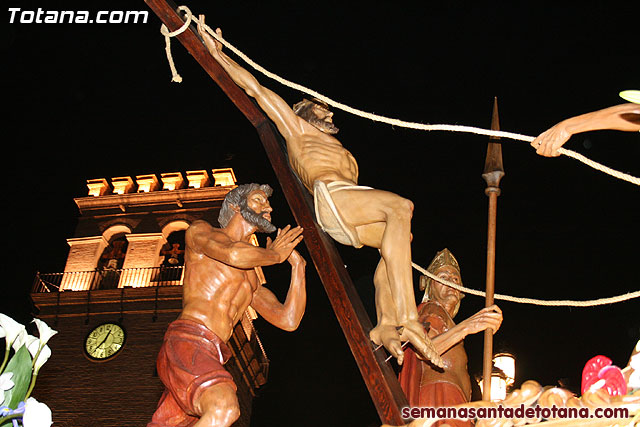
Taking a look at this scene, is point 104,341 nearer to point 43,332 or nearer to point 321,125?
point 321,125

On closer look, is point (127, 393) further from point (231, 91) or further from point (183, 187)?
point (231, 91)

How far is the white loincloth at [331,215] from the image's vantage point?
5.15 meters

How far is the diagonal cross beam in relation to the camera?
14.6ft

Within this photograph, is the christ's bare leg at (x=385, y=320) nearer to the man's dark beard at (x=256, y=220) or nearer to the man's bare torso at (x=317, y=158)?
the man's bare torso at (x=317, y=158)

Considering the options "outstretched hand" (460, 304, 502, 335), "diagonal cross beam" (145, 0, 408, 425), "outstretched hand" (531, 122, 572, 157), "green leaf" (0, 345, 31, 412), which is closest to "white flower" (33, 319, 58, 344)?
"green leaf" (0, 345, 31, 412)

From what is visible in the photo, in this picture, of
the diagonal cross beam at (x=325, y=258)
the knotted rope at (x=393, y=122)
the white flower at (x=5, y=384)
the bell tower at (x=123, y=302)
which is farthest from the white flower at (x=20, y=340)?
the bell tower at (x=123, y=302)

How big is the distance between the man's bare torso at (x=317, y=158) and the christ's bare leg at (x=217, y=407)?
1586 mm

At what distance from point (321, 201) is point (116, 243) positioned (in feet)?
107

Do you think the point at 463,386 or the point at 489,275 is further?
the point at 463,386

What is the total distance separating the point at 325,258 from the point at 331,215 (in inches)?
12.1

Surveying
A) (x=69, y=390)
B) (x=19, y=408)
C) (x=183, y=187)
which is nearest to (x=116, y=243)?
(x=183, y=187)

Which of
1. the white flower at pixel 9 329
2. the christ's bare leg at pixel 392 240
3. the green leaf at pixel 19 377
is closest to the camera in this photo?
the green leaf at pixel 19 377

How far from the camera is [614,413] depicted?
2.64 meters

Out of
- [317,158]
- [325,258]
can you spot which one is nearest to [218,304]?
[325,258]
